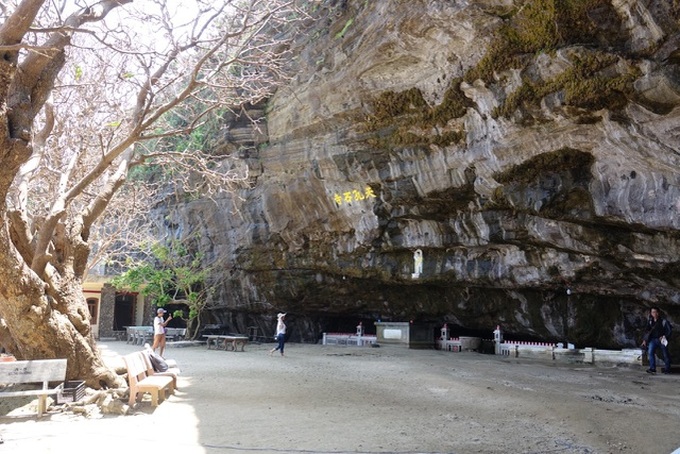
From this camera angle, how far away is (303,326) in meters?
23.0

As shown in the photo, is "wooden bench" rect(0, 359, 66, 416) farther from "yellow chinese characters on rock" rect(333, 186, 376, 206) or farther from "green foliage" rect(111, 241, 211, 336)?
"green foliage" rect(111, 241, 211, 336)

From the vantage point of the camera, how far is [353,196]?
1488 centimetres

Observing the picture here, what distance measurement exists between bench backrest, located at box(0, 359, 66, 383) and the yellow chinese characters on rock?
904cm

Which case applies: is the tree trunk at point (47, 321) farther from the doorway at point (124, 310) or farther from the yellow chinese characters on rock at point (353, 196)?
the doorway at point (124, 310)

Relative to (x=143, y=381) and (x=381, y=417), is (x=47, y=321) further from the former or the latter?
(x=381, y=417)

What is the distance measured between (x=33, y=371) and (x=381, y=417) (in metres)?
4.43

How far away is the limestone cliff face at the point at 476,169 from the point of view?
8.48m

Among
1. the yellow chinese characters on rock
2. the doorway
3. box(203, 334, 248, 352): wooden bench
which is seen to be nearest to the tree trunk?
the yellow chinese characters on rock

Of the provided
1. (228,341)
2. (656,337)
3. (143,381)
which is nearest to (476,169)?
(656,337)

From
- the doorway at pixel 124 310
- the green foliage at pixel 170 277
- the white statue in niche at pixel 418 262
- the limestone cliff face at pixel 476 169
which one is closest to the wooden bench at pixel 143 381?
the limestone cliff face at pixel 476 169

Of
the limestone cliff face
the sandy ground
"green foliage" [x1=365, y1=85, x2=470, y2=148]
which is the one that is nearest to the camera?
the sandy ground

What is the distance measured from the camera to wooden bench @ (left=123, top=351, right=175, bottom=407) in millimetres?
6961

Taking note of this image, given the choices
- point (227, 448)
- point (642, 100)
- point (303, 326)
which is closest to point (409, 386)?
point (227, 448)

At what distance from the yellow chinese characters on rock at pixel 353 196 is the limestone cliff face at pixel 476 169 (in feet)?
0.29
